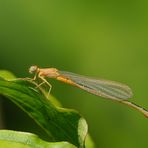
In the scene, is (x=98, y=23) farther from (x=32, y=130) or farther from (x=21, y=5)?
(x=32, y=130)

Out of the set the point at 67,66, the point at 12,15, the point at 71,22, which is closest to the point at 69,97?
the point at 67,66

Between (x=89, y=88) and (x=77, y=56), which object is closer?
(x=89, y=88)

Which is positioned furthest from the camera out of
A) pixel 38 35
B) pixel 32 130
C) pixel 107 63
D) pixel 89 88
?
pixel 38 35

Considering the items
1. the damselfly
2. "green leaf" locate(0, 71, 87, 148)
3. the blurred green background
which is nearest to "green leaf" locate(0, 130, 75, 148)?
"green leaf" locate(0, 71, 87, 148)

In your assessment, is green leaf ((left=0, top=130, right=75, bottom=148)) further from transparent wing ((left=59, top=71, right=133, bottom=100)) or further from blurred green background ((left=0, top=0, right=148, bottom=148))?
blurred green background ((left=0, top=0, right=148, bottom=148))

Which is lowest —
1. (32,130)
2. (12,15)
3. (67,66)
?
(32,130)

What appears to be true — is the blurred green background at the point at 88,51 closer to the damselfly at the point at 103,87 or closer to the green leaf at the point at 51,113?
the damselfly at the point at 103,87
